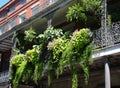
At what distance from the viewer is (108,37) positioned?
41.9 ft

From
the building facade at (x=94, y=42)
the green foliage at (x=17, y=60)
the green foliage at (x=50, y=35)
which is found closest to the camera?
the building facade at (x=94, y=42)

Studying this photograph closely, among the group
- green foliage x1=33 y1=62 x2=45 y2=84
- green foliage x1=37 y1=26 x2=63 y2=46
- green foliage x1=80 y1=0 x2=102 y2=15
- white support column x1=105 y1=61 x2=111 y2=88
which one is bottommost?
white support column x1=105 y1=61 x2=111 y2=88

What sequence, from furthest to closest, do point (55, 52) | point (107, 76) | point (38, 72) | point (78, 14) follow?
point (38, 72), point (55, 52), point (78, 14), point (107, 76)

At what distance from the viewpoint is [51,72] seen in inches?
571

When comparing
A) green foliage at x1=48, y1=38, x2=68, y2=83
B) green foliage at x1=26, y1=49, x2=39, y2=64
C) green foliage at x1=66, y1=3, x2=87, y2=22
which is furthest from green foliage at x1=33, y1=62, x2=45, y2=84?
green foliage at x1=66, y1=3, x2=87, y2=22

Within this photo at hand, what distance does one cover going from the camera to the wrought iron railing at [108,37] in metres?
12.6

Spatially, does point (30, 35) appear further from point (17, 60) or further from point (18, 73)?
point (18, 73)

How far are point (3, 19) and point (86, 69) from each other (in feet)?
85.1

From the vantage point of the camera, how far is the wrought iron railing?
41.3 ft

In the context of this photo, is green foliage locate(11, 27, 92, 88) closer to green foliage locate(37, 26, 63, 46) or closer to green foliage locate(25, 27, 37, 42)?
green foliage locate(37, 26, 63, 46)

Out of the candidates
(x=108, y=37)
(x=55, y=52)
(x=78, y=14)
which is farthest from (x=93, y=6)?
(x=55, y=52)

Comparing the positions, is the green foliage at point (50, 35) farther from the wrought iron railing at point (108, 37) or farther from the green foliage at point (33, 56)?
the wrought iron railing at point (108, 37)

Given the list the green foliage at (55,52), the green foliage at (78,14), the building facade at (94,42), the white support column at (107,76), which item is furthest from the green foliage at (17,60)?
the white support column at (107,76)

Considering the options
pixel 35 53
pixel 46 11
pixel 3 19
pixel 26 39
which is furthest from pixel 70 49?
pixel 3 19
